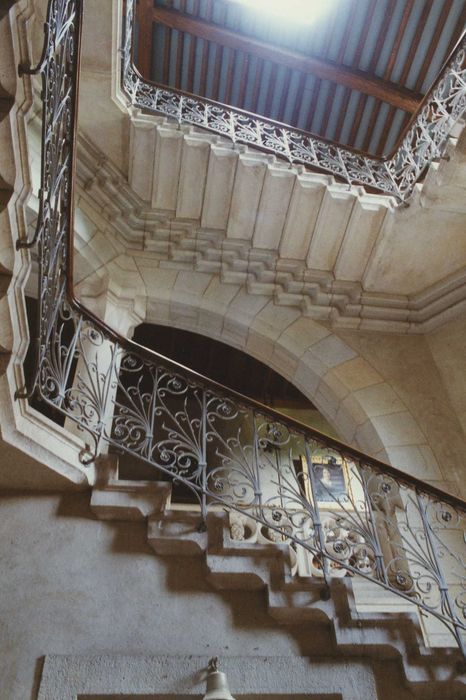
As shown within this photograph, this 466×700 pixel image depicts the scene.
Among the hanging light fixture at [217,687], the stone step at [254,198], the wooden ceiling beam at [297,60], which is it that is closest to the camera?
the hanging light fixture at [217,687]

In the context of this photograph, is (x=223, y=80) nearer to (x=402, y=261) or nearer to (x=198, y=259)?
(x=198, y=259)

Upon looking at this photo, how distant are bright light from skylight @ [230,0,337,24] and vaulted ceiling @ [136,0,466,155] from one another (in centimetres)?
8

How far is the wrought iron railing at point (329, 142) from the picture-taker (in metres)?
5.26

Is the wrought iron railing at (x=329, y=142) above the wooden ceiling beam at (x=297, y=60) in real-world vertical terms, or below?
below

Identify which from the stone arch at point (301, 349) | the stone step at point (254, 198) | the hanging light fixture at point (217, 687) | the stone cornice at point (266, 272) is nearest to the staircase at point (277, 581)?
the hanging light fixture at point (217, 687)

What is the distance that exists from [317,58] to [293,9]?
2.39ft

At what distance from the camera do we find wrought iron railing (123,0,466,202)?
17.2 feet

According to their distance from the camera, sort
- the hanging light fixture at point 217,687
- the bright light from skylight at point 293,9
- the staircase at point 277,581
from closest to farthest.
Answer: the hanging light fixture at point 217,687 → the staircase at point 277,581 → the bright light from skylight at point 293,9

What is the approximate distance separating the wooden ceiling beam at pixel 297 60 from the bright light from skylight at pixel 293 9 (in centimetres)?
39

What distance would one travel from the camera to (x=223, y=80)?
8.34m

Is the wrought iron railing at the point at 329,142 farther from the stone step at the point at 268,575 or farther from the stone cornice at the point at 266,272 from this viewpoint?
the stone step at the point at 268,575

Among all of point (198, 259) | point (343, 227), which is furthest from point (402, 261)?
point (198, 259)

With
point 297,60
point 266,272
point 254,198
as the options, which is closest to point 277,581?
point 266,272

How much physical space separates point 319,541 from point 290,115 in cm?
746
